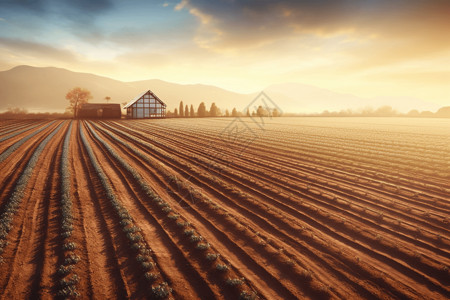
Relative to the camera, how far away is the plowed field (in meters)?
5.30

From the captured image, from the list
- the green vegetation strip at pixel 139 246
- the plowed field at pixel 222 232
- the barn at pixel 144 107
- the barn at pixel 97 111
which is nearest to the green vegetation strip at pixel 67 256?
the plowed field at pixel 222 232

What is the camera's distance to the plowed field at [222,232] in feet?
17.4

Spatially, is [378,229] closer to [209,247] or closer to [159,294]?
[209,247]

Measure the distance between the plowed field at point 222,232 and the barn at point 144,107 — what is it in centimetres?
5197

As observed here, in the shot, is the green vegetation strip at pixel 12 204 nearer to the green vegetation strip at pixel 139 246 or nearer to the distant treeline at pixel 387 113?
the green vegetation strip at pixel 139 246

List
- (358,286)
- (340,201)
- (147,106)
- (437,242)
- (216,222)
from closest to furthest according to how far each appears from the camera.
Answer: (358,286) < (437,242) < (216,222) < (340,201) < (147,106)

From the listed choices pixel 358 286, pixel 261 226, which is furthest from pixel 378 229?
pixel 261 226

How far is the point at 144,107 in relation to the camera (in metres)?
64.9

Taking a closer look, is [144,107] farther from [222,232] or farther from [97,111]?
[222,232]

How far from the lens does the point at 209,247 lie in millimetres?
6586

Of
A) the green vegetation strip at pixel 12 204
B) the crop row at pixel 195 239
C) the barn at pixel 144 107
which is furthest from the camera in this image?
the barn at pixel 144 107

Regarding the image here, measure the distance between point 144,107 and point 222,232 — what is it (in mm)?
63773

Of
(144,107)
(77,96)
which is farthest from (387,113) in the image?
(77,96)

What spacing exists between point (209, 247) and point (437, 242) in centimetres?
702
